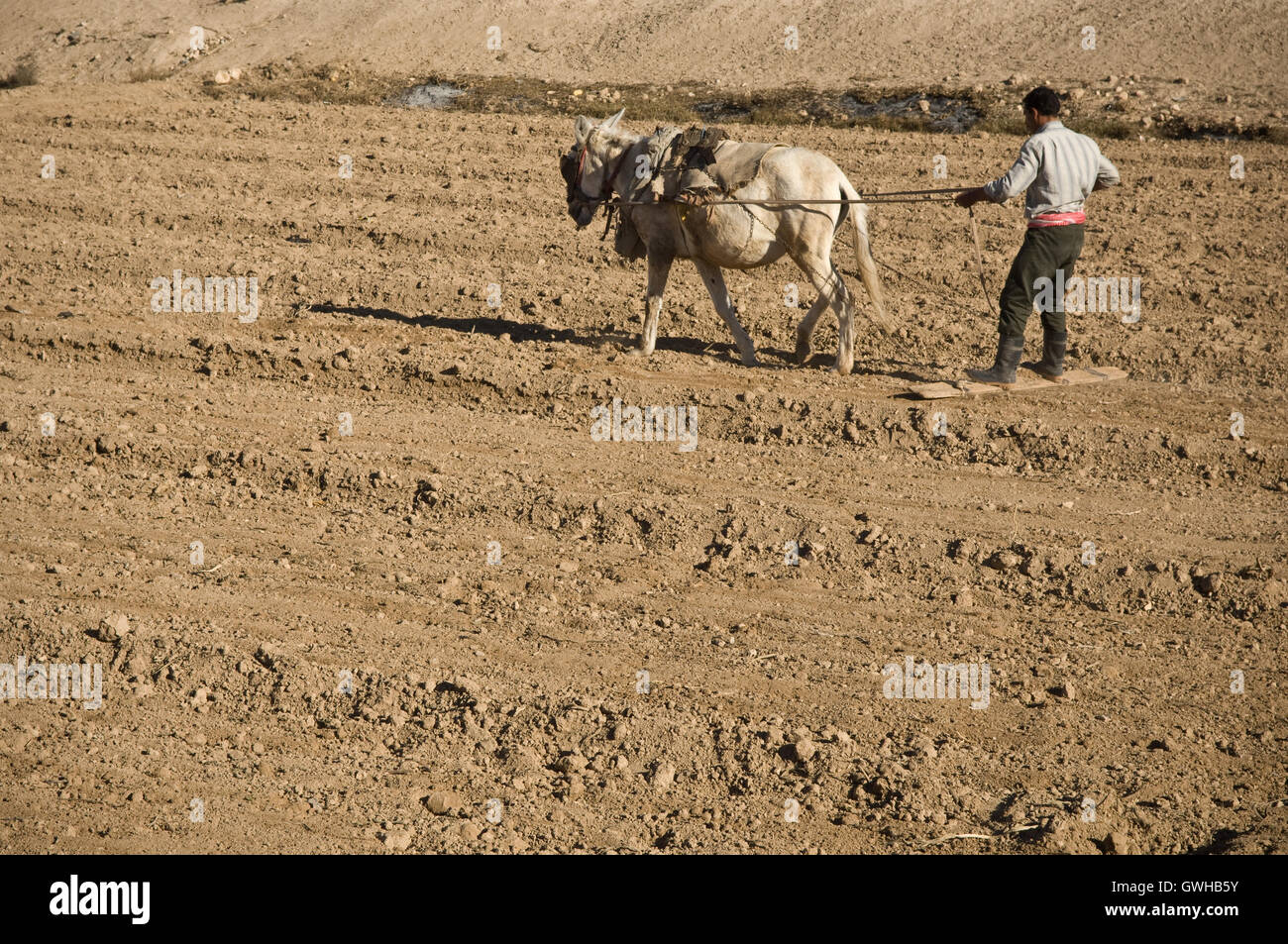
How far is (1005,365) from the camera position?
391 inches

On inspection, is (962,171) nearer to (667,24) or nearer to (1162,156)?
(1162,156)

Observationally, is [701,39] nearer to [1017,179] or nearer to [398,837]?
[1017,179]

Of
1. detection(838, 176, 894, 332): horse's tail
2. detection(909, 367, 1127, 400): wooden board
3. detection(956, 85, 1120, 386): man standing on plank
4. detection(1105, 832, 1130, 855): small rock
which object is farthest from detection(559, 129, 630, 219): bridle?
detection(1105, 832, 1130, 855): small rock

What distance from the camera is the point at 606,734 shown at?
21.5 ft

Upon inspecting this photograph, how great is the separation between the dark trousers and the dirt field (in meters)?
0.83

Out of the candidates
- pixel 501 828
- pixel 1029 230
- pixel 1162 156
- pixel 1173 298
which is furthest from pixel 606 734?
pixel 1162 156

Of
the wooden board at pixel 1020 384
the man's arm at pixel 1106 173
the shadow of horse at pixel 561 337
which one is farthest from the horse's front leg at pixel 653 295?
the man's arm at pixel 1106 173

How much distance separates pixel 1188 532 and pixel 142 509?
7517 mm

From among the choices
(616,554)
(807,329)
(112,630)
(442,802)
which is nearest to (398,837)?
(442,802)

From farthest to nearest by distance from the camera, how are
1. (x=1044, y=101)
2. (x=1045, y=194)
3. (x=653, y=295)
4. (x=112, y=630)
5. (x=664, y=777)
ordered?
(x=653, y=295) → (x=1045, y=194) → (x=1044, y=101) → (x=112, y=630) → (x=664, y=777)

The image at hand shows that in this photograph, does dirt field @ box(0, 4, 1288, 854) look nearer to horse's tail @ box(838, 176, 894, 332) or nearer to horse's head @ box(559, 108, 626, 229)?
horse's tail @ box(838, 176, 894, 332)

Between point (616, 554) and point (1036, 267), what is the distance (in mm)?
4126

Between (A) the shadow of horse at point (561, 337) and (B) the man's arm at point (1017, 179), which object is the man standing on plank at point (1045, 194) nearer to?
(B) the man's arm at point (1017, 179)

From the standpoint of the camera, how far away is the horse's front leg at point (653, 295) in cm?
1071
